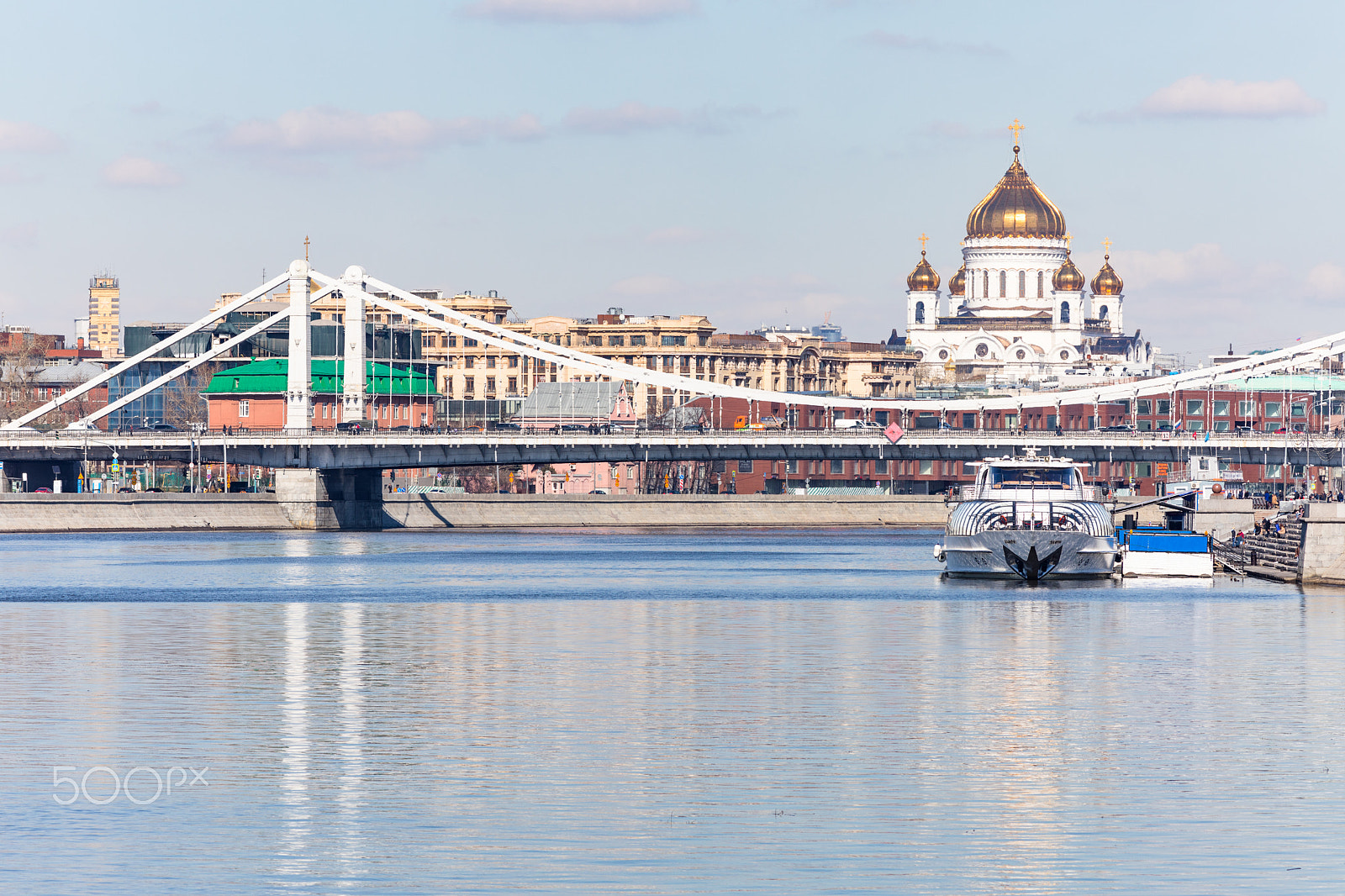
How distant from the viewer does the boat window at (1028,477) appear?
72500 millimetres

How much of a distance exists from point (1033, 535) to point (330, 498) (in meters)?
63.5

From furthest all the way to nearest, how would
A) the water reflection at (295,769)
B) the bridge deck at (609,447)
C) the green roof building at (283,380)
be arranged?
the green roof building at (283,380) < the bridge deck at (609,447) < the water reflection at (295,769)

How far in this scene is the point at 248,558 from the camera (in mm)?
89188

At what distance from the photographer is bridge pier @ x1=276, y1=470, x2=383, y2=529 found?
122438 millimetres

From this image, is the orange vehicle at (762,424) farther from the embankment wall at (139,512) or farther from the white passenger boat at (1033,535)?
the white passenger boat at (1033,535)

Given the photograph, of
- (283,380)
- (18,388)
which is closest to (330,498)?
(283,380)

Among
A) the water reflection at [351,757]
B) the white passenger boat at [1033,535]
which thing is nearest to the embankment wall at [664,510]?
the white passenger boat at [1033,535]

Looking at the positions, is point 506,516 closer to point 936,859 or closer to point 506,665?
point 506,665

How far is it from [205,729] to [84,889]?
10299 millimetres

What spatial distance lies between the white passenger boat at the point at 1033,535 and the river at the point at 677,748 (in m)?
10.4

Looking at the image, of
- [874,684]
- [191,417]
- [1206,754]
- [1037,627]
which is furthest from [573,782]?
[191,417]

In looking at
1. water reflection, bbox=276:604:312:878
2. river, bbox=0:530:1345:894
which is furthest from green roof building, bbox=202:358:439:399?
water reflection, bbox=276:604:312:878

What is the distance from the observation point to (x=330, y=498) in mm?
125062

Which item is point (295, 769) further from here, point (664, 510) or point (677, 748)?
point (664, 510)
